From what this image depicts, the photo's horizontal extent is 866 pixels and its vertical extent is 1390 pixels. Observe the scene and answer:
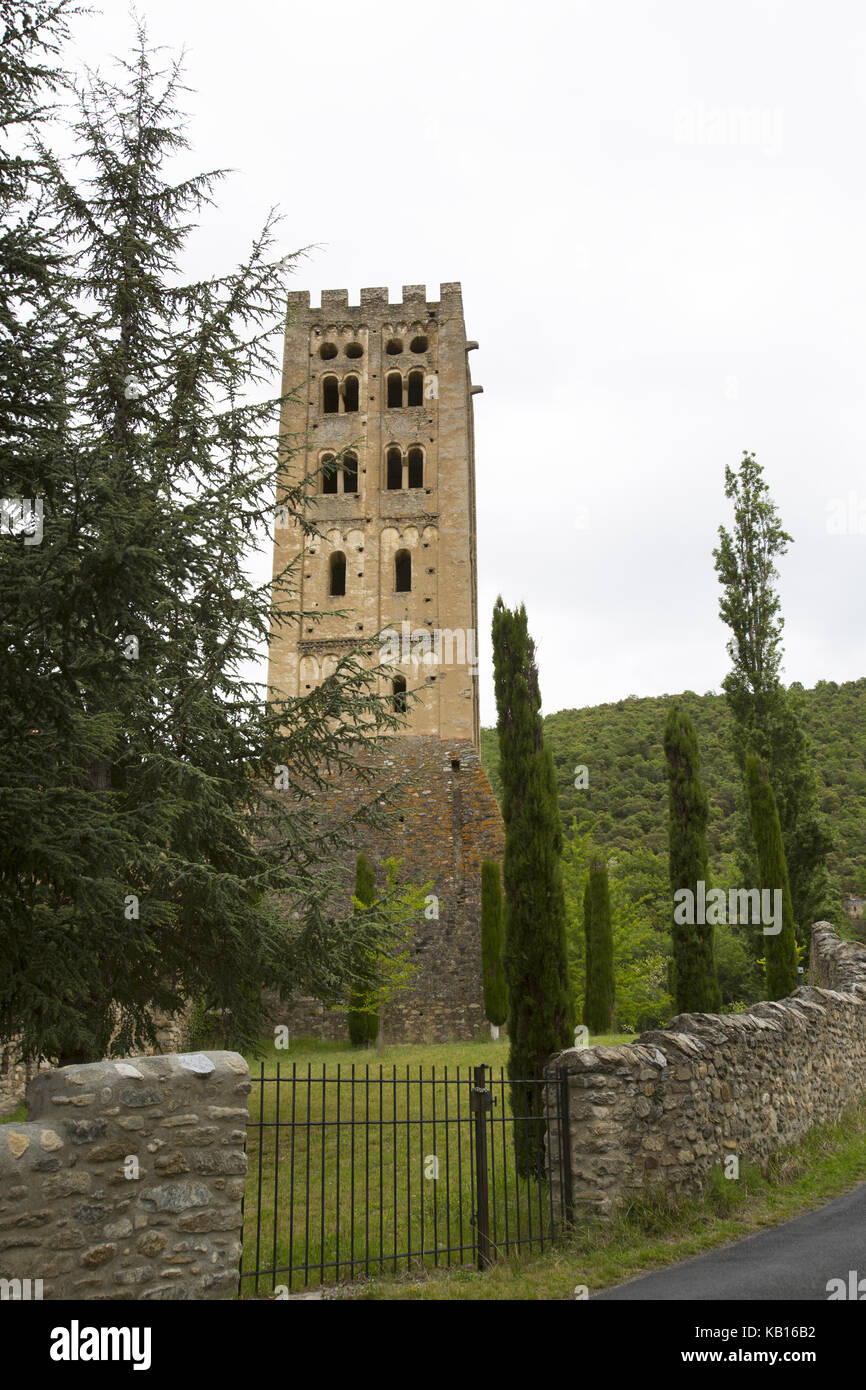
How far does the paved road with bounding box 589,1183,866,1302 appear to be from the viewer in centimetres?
557

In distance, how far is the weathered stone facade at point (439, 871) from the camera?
22.4 metres

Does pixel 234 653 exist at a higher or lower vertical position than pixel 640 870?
higher

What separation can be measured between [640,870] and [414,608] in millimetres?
13344

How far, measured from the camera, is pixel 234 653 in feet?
35.1

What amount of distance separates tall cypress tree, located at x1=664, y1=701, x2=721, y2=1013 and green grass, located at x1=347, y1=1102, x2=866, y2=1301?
4316 millimetres

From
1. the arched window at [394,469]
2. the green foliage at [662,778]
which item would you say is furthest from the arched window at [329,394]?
the green foliage at [662,778]

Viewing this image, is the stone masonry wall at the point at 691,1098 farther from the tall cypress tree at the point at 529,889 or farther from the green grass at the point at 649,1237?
the tall cypress tree at the point at 529,889

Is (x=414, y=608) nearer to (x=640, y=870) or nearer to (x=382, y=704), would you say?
(x=640, y=870)

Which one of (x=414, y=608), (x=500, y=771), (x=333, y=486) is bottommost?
(x=500, y=771)

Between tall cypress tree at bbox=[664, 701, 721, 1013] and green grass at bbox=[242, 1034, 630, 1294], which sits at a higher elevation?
tall cypress tree at bbox=[664, 701, 721, 1013]

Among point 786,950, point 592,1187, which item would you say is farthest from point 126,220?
point 786,950

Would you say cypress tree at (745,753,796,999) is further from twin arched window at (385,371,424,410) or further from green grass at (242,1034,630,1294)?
twin arched window at (385,371,424,410)

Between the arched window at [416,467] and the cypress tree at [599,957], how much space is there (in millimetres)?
13671

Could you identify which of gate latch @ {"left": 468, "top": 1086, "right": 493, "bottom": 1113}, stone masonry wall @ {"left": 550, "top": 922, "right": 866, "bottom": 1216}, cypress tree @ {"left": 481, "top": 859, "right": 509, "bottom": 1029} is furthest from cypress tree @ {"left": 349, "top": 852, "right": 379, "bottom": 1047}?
gate latch @ {"left": 468, "top": 1086, "right": 493, "bottom": 1113}
